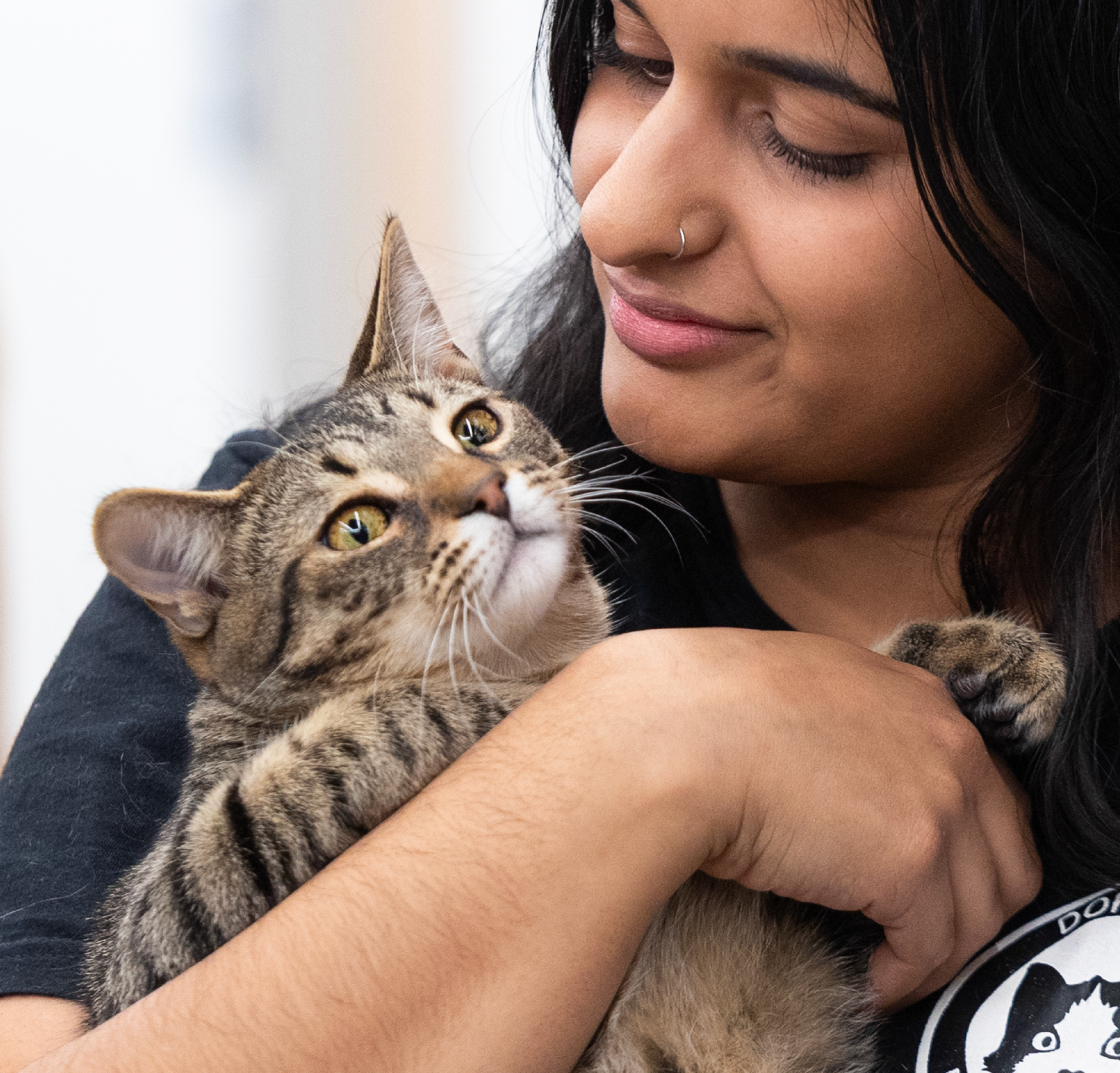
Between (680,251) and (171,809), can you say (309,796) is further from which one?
(680,251)

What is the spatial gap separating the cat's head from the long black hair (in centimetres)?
39

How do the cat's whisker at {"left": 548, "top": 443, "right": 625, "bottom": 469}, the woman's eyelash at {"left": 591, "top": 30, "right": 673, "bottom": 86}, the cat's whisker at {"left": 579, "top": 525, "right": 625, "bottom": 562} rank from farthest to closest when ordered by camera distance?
the cat's whisker at {"left": 579, "top": 525, "right": 625, "bottom": 562}
the cat's whisker at {"left": 548, "top": 443, "right": 625, "bottom": 469}
the woman's eyelash at {"left": 591, "top": 30, "right": 673, "bottom": 86}

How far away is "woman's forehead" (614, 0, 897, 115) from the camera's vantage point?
818mm

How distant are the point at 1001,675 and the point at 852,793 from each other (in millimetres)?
210

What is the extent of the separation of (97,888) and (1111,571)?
0.99m

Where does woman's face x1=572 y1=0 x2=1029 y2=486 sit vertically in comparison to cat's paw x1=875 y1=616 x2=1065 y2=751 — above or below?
above

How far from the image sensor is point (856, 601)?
1.21 metres

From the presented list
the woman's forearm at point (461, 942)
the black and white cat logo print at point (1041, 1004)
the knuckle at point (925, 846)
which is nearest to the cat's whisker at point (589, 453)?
the woman's forearm at point (461, 942)

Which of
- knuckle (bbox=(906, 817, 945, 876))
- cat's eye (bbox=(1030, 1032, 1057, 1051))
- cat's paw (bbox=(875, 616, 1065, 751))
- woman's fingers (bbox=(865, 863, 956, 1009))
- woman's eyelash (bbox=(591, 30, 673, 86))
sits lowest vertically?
cat's eye (bbox=(1030, 1032, 1057, 1051))

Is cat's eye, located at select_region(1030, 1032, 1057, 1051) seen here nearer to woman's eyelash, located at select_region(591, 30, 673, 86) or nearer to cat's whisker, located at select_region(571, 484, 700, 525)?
cat's whisker, located at select_region(571, 484, 700, 525)

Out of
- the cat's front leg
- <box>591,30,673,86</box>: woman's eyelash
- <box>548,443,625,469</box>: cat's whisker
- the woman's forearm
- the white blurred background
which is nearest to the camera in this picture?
the woman's forearm

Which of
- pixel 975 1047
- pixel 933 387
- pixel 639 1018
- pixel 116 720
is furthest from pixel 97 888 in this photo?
pixel 933 387

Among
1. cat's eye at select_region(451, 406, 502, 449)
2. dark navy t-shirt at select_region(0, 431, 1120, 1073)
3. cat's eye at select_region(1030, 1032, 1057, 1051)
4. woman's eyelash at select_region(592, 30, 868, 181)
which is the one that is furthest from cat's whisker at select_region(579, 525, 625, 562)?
cat's eye at select_region(1030, 1032, 1057, 1051)

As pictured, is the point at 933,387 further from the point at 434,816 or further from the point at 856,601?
the point at 434,816
